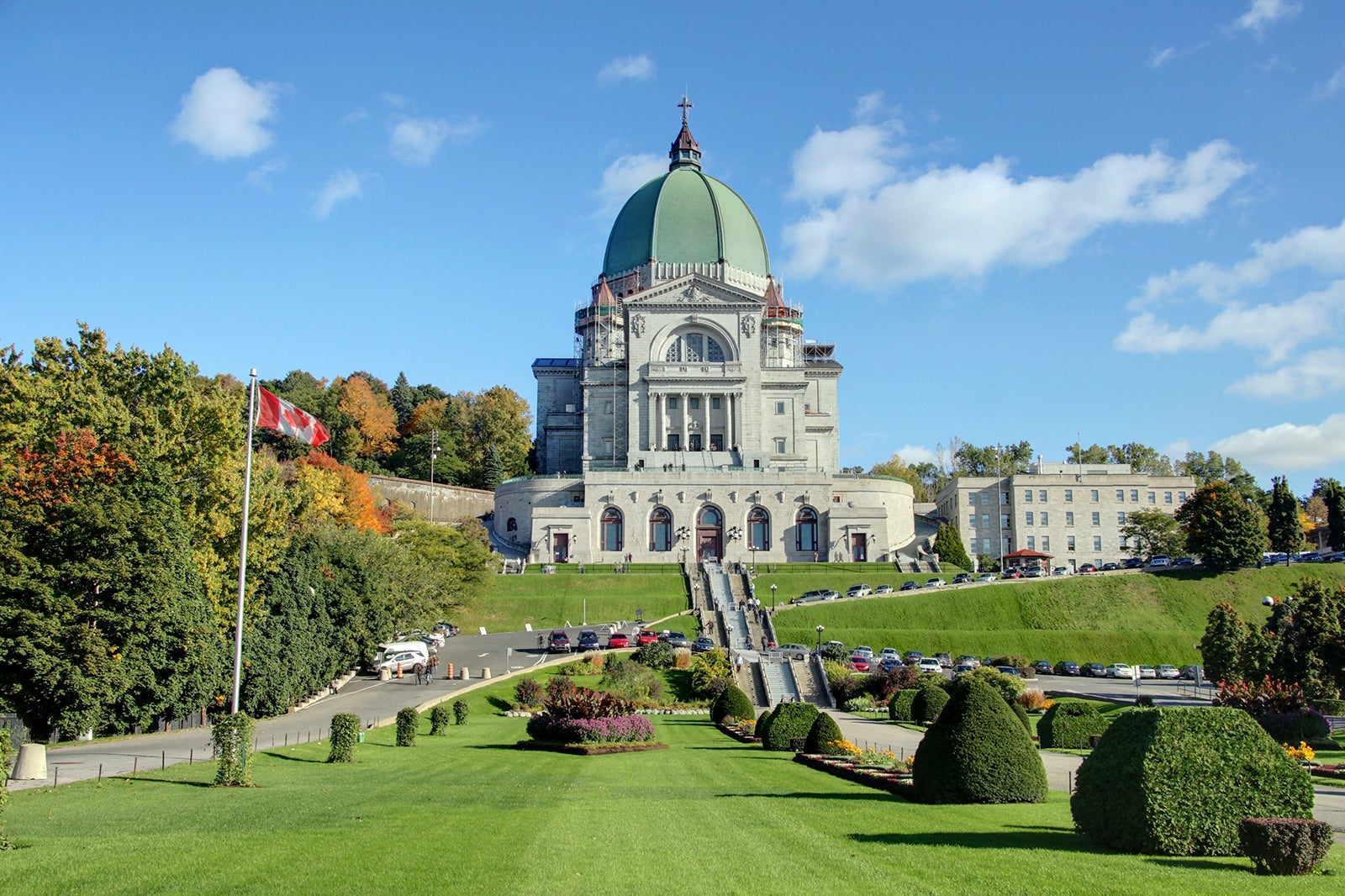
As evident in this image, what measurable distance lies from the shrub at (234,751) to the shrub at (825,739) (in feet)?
43.9

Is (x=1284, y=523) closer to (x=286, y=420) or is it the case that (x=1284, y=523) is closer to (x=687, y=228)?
(x=687, y=228)

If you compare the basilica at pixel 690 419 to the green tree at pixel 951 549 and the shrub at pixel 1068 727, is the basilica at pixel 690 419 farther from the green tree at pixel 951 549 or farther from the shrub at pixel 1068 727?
the shrub at pixel 1068 727

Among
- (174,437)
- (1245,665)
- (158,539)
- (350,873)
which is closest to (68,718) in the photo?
(158,539)

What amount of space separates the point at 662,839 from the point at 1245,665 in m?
41.4

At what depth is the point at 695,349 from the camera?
99062 millimetres

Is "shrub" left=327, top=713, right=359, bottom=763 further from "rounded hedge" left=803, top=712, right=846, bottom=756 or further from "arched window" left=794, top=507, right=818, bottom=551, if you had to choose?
"arched window" left=794, top=507, right=818, bottom=551

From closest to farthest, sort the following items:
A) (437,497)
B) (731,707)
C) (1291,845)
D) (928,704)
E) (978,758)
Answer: (1291,845) < (978,758) < (731,707) < (928,704) < (437,497)

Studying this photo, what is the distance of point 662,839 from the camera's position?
16.0m

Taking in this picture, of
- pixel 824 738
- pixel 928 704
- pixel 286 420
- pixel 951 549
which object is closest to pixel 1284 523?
pixel 951 549

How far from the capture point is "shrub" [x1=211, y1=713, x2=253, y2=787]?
2369 cm

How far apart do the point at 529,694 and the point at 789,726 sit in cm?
1769

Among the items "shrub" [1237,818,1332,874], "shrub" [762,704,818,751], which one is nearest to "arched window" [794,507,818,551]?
"shrub" [762,704,818,751]

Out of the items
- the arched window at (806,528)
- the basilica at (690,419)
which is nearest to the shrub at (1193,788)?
the basilica at (690,419)

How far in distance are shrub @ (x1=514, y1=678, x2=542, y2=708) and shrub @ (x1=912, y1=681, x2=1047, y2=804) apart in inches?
1133
